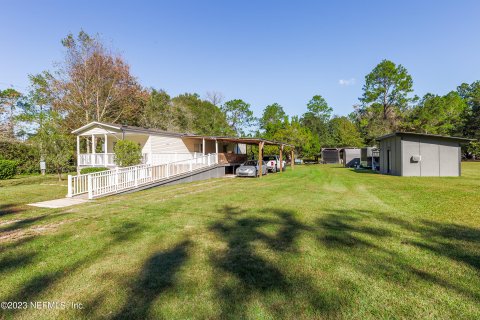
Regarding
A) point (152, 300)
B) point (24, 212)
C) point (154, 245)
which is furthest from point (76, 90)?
point (152, 300)

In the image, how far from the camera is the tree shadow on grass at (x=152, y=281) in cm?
243

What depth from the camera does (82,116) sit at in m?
26.5

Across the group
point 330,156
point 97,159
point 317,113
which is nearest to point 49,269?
point 97,159

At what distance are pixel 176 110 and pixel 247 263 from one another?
3689cm

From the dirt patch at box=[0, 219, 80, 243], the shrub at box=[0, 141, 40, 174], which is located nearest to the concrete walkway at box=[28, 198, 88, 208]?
the dirt patch at box=[0, 219, 80, 243]

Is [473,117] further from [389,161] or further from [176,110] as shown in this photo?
[176,110]

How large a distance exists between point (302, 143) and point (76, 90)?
3150 cm

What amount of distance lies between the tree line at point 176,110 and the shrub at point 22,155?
3.64ft

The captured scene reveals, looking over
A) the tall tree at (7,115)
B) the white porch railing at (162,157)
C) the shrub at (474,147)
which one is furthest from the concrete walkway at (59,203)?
the shrub at (474,147)

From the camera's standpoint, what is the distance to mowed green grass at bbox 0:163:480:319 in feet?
8.14

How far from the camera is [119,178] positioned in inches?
433

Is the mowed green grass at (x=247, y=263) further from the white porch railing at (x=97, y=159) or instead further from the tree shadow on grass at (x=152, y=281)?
the white porch railing at (x=97, y=159)

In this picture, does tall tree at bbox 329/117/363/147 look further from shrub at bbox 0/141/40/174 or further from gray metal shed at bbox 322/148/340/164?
shrub at bbox 0/141/40/174

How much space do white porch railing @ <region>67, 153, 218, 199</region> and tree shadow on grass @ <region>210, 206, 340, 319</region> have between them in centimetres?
711
